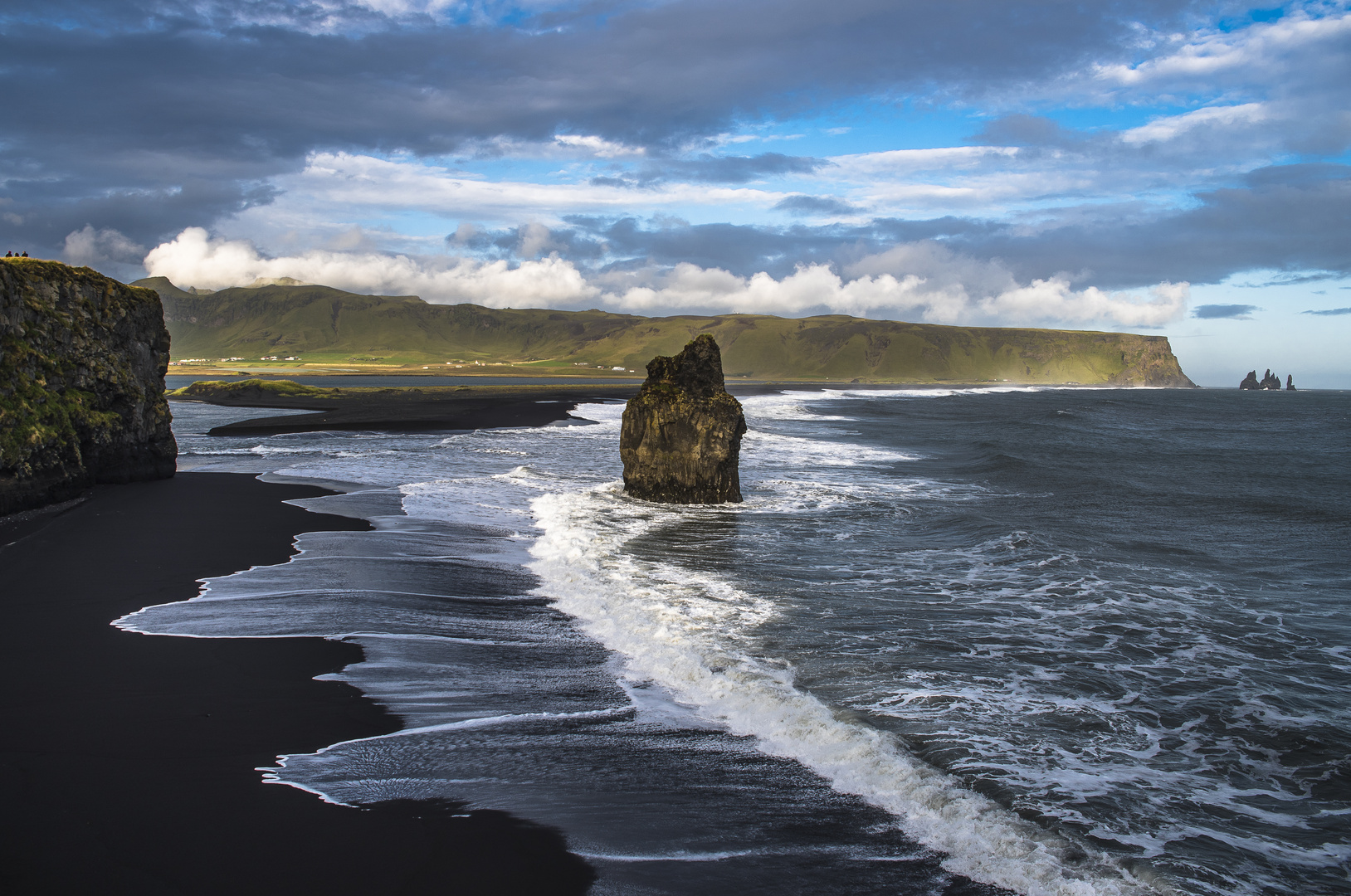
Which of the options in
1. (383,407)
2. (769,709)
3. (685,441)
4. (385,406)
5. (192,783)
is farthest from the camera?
(385,406)

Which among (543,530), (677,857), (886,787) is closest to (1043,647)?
(886,787)

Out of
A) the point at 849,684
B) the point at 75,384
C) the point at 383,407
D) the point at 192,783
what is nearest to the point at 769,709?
the point at 849,684

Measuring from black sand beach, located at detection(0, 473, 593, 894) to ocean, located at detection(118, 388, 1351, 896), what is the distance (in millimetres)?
321

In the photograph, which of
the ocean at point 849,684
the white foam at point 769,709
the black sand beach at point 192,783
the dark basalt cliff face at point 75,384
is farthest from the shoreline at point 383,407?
the black sand beach at point 192,783

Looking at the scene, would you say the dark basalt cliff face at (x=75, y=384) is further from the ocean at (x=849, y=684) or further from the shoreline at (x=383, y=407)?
the shoreline at (x=383, y=407)

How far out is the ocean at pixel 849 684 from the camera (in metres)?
5.50

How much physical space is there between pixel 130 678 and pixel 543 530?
9689mm

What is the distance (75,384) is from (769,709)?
72.4 ft

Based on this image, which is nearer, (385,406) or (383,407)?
(383,407)

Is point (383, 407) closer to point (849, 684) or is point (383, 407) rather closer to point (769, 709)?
point (849, 684)

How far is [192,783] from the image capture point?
5.68 m

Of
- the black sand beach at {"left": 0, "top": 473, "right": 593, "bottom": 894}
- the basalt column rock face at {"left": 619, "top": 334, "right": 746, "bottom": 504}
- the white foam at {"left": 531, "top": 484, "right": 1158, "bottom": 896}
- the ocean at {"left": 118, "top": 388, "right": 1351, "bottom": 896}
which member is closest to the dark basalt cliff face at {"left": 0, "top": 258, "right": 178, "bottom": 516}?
the ocean at {"left": 118, "top": 388, "right": 1351, "bottom": 896}

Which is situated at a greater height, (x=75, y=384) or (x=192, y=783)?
(x=75, y=384)

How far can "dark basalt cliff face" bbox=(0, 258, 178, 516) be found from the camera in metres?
17.8
